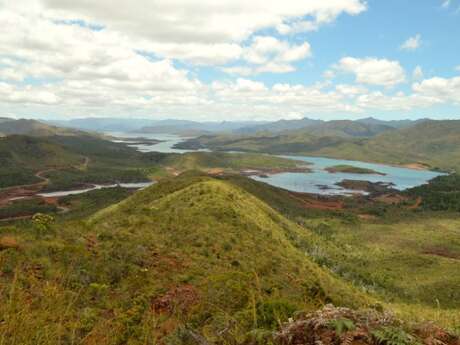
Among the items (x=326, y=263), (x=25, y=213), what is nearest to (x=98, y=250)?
(x=326, y=263)

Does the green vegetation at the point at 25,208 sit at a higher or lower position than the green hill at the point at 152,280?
lower

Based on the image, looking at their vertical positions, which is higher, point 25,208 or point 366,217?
point 366,217

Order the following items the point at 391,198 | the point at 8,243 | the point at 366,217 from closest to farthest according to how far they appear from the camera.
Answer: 1. the point at 8,243
2. the point at 366,217
3. the point at 391,198

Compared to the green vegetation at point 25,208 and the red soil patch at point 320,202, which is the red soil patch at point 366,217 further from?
the green vegetation at point 25,208

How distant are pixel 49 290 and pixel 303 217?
8534cm

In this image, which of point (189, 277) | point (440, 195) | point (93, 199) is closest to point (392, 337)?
point (189, 277)

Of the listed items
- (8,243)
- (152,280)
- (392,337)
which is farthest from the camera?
(152,280)

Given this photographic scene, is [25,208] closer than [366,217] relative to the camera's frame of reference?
No

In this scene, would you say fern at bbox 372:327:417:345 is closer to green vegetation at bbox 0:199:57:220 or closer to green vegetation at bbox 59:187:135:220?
green vegetation at bbox 59:187:135:220

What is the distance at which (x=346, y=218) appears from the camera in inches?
3556

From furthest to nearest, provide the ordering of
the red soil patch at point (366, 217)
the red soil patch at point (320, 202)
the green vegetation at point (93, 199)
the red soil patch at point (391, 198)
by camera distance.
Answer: the red soil patch at point (391, 198) < the red soil patch at point (320, 202) < the green vegetation at point (93, 199) < the red soil patch at point (366, 217)

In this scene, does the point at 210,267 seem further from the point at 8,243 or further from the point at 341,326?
the point at 341,326

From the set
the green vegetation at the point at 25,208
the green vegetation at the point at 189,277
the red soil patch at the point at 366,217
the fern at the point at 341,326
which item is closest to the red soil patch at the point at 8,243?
the green vegetation at the point at 189,277

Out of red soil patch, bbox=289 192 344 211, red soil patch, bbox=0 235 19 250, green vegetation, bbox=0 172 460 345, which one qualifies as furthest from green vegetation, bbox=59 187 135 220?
red soil patch, bbox=0 235 19 250
